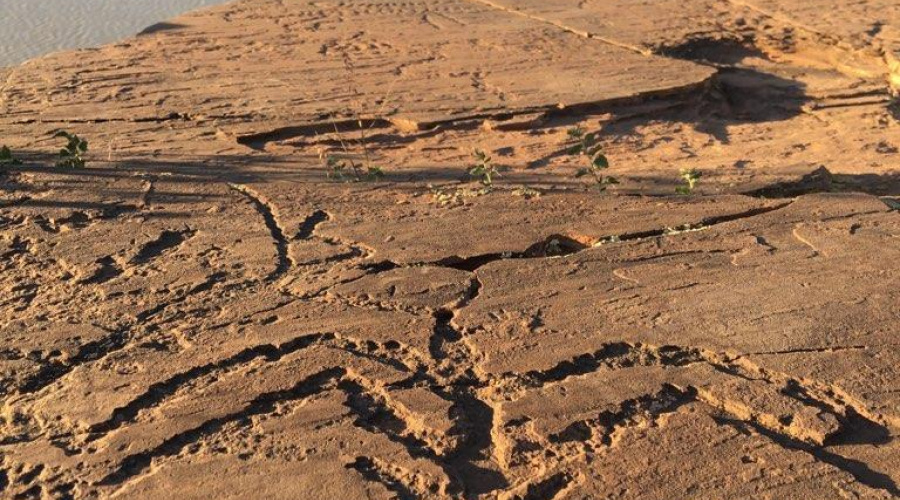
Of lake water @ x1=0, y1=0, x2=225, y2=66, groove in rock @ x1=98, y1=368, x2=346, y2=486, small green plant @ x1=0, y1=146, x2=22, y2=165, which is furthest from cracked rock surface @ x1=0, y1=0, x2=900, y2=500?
lake water @ x1=0, y1=0, x2=225, y2=66

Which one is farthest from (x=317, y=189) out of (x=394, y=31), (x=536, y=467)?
(x=394, y=31)

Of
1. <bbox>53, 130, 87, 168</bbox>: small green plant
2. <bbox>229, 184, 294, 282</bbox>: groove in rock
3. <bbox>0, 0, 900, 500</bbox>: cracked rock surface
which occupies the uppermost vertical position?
<bbox>53, 130, 87, 168</bbox>: small green plant

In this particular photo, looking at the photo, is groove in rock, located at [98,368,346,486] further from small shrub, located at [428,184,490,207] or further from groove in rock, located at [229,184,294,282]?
small shrub, located at [428,184,490,207]

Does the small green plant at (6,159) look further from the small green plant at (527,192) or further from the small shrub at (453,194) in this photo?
the small green plant at (527,192)

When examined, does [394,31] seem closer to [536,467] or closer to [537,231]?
[537,231]

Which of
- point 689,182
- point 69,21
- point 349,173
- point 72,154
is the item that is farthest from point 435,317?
point 69,21
